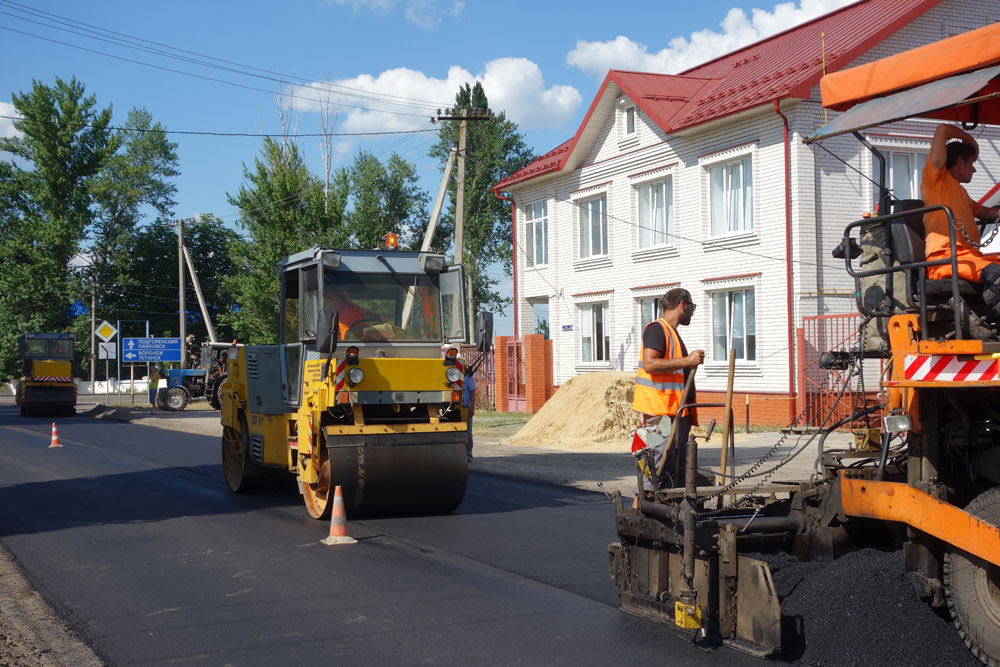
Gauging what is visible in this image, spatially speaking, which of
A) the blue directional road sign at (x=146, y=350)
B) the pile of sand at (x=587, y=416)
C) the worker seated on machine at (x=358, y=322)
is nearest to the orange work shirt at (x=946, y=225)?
the worker seated on machine at (x=358, y=322)

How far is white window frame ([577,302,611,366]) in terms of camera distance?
2786cm

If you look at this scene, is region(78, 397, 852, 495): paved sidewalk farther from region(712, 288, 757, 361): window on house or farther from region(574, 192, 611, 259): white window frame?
region(574, 192, 611, 259): white window frame

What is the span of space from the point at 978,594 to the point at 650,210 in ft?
71.3

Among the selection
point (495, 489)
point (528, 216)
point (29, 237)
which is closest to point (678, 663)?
point (495, 489)

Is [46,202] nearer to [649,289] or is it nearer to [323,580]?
[649,289]

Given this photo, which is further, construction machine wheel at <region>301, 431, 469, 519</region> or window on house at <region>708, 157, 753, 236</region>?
window on house at <region>708, 157, 753, 236</region>

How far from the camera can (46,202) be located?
57688 mm

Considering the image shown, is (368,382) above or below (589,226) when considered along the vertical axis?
below

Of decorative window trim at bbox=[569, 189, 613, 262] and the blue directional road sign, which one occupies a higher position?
decorative window trim at bbox=[569, 189, 613, 262]

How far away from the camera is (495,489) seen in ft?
44.0

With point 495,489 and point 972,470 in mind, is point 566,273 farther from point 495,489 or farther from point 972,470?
point 972,470

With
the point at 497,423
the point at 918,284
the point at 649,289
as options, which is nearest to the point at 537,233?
the point at 649,289

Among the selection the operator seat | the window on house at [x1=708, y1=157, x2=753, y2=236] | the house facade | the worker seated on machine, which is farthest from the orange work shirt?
the window on house at [x1=708, y1=157, x2=753, y2=236]

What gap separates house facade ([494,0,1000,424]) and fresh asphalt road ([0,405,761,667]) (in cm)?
1050
